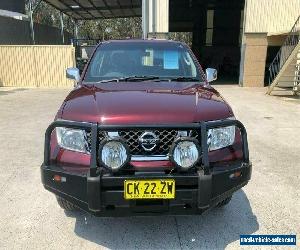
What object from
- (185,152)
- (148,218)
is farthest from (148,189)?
(148,218)

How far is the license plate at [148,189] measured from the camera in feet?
8.46

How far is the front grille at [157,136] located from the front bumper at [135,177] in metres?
0.08

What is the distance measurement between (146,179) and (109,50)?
7.49 ft

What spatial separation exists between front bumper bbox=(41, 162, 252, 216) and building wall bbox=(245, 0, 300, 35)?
12.9 m

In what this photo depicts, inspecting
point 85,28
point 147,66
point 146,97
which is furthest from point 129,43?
point 85,28

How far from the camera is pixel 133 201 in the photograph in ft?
8.70

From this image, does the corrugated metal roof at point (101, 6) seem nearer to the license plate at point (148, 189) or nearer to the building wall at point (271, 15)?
the building wall at point (271, 15)

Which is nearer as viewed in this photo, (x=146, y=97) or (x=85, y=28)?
(x=146, y=97)

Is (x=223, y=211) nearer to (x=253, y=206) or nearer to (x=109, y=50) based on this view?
(x=253, y=206)

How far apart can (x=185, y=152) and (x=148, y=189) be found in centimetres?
41

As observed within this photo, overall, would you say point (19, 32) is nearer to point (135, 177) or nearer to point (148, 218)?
point (148, 218)

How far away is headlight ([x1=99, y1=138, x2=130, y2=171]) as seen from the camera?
2.60 metres

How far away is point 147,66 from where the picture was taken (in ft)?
13.2

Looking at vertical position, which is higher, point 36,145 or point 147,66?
point 147,66
